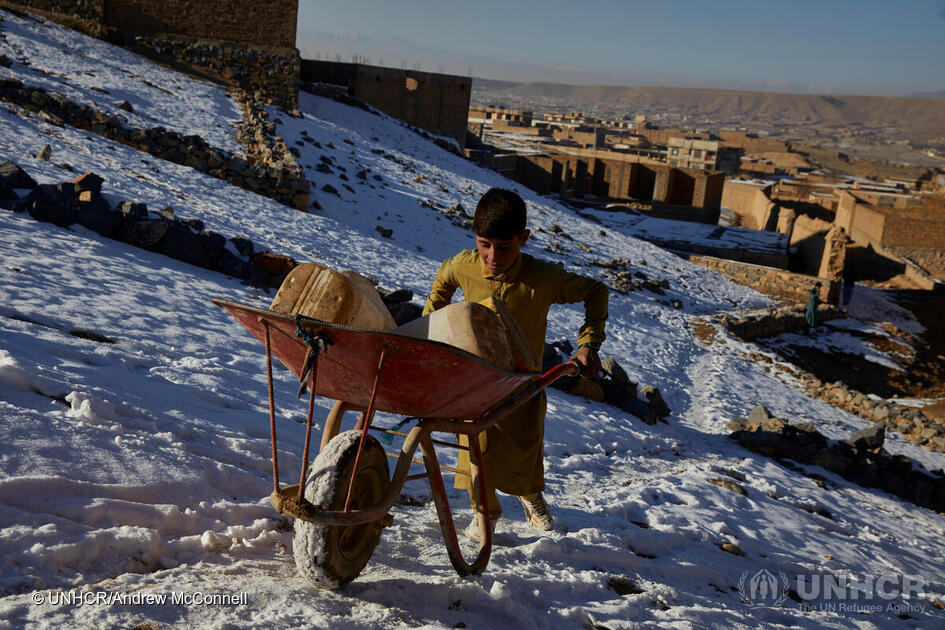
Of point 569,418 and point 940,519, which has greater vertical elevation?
point 569,418

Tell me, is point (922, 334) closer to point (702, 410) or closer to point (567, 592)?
point (702, 410)

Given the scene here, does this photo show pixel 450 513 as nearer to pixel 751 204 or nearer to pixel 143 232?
pixel 143 232

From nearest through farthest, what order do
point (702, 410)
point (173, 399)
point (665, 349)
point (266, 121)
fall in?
point (173, 399), point (702, 410), point (665, 349), point (266, 121)

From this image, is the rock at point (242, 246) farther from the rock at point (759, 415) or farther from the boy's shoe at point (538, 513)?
the rock at point (759, 415)

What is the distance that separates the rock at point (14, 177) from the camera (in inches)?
260

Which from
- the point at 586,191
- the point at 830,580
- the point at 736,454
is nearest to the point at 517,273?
the point at 830,580

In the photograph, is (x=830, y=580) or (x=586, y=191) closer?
(x=830, y=580)

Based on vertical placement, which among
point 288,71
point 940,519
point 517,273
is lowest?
point 940,519

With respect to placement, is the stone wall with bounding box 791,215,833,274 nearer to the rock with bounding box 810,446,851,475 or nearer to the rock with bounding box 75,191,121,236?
the rock with bounding box 810,446,851,475

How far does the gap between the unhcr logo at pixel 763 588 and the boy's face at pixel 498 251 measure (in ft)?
6.70

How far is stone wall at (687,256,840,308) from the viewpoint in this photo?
17.1 meters

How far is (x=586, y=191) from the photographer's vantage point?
109ft

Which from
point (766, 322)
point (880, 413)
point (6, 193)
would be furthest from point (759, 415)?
point (6, 193)

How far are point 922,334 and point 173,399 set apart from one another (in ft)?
59.7
